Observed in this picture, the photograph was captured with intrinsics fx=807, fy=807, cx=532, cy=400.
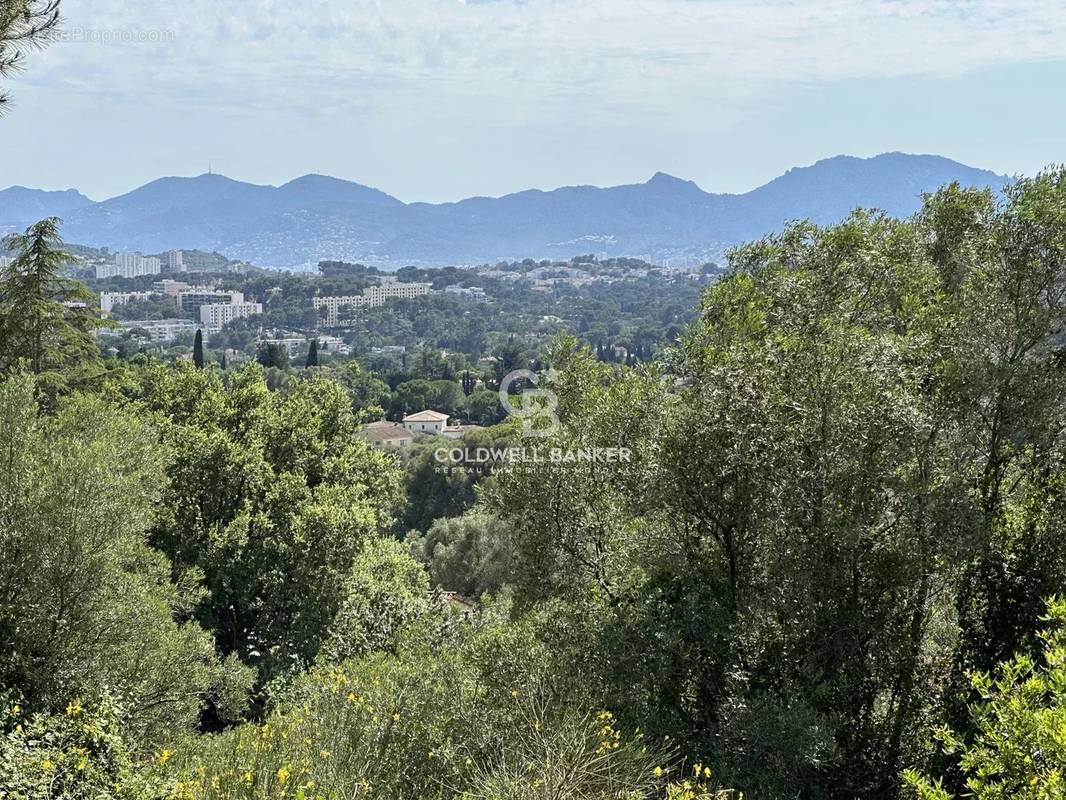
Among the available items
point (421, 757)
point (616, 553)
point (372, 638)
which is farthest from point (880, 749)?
point (372, 638)

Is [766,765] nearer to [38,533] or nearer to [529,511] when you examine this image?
[529,511]

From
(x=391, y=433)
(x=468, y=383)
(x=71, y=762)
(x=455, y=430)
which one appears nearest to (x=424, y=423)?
(x=455, y=430)

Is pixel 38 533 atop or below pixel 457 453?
atop

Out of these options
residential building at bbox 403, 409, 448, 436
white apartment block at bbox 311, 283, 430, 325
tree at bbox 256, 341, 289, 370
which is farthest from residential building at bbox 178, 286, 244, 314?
residential building at bbox 403, 409, 448, 436

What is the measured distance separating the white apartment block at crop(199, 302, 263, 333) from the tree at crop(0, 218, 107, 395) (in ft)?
490

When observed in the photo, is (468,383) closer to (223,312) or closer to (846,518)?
(846,518)

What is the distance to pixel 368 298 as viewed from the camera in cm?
17538

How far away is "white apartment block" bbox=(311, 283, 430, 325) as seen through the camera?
165m

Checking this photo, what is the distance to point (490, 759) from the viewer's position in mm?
5508

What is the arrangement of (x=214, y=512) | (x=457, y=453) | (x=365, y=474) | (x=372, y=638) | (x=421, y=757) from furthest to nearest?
(x=457, y=453) < (x=365, y=474) < (x=214, y=512) < (x=372, y=638) < (x=421, y=757)

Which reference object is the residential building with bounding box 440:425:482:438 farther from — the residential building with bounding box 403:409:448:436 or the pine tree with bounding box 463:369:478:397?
the pine tree with bounding box 463:369:478:397

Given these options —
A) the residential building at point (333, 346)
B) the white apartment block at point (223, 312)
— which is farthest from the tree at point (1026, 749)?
the white apartment block at point (223, 312)

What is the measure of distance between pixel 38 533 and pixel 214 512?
20.4ft

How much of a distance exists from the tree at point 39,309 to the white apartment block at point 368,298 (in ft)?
492
